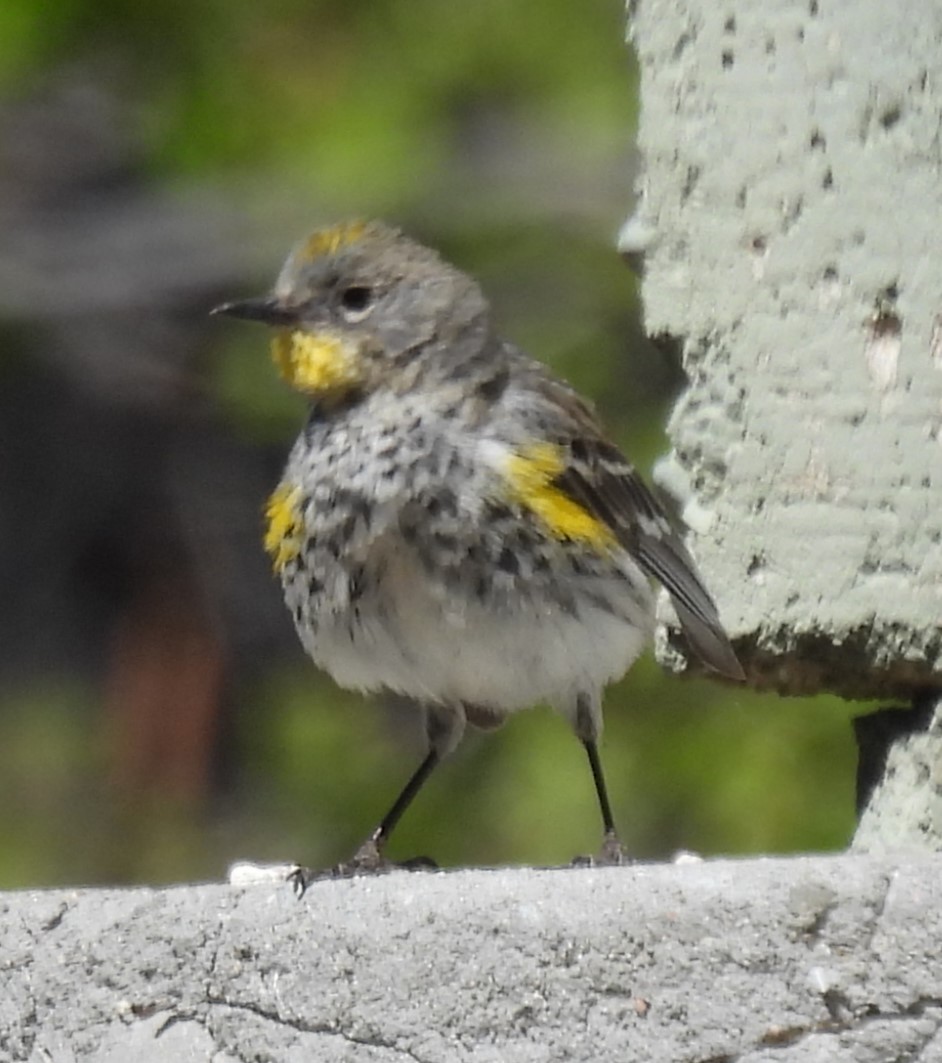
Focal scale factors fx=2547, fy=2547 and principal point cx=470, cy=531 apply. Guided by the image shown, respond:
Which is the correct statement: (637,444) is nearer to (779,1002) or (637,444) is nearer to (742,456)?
(742,456)

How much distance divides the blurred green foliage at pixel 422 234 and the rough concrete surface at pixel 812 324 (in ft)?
8.88

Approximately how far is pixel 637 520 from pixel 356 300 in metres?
0.54

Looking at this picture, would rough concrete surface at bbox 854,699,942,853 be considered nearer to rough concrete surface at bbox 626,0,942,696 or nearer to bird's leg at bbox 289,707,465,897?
rough concrete surface at bbox 626,0,942,696

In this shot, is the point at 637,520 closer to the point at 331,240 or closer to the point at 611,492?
the point at 611,492

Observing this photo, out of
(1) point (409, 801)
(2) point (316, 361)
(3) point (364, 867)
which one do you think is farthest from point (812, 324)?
(1) point (409, 801)

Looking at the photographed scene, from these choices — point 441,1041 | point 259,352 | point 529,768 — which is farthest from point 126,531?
point 441,1041

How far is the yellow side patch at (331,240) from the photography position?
3.87 meters

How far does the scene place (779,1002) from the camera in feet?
7.37

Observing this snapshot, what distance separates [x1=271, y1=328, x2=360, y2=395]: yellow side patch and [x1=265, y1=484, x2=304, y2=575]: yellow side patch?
0.52 feet

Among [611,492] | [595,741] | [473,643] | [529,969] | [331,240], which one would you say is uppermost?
[331,240]

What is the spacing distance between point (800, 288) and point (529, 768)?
3167mm

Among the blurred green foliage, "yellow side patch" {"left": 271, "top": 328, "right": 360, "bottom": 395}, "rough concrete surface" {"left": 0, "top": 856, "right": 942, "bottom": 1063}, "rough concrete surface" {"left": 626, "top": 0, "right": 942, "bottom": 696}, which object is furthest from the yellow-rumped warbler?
the blurred green foliage

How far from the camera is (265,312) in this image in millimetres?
3732

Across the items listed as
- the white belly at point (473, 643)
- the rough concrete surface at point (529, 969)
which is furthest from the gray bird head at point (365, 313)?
the rough concrete surface at point (529, 969)
